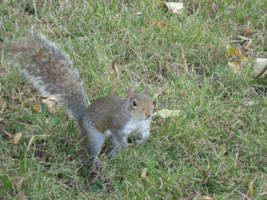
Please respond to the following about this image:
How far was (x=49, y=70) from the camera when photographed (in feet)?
6.57

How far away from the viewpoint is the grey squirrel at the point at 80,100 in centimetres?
191

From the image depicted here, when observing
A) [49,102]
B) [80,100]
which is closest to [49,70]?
[80,100]

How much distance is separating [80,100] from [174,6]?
1.25 m

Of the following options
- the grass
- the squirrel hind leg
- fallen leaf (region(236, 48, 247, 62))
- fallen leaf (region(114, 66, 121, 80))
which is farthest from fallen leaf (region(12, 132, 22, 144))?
fallen leaf (region(236, 48, 247, 62))

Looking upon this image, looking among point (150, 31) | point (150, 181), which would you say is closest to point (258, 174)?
point (150, 181)

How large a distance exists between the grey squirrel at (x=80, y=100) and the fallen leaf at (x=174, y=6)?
1146mm

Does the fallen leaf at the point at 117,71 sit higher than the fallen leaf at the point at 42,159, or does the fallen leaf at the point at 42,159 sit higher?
the fallen leaf at the point at 117,71

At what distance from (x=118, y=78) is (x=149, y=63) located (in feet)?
0.91

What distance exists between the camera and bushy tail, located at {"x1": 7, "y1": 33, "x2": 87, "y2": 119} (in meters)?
1.95

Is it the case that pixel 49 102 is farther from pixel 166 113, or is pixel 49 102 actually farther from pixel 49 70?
pixel 166 113

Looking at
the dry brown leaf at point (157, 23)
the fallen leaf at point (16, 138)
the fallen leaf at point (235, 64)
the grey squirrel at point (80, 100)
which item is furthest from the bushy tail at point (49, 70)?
the fallen leaf at point (235, 64)

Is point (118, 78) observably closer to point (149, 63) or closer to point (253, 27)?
point (149, 63)

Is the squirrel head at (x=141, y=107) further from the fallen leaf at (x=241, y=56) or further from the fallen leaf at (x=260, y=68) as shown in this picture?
the fallen leaf at (x=241, y=56)

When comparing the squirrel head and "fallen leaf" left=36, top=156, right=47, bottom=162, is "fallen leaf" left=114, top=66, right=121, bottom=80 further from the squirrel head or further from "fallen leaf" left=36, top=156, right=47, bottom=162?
"fallen leaf" left=36, top=156, right=47, bottom=162
